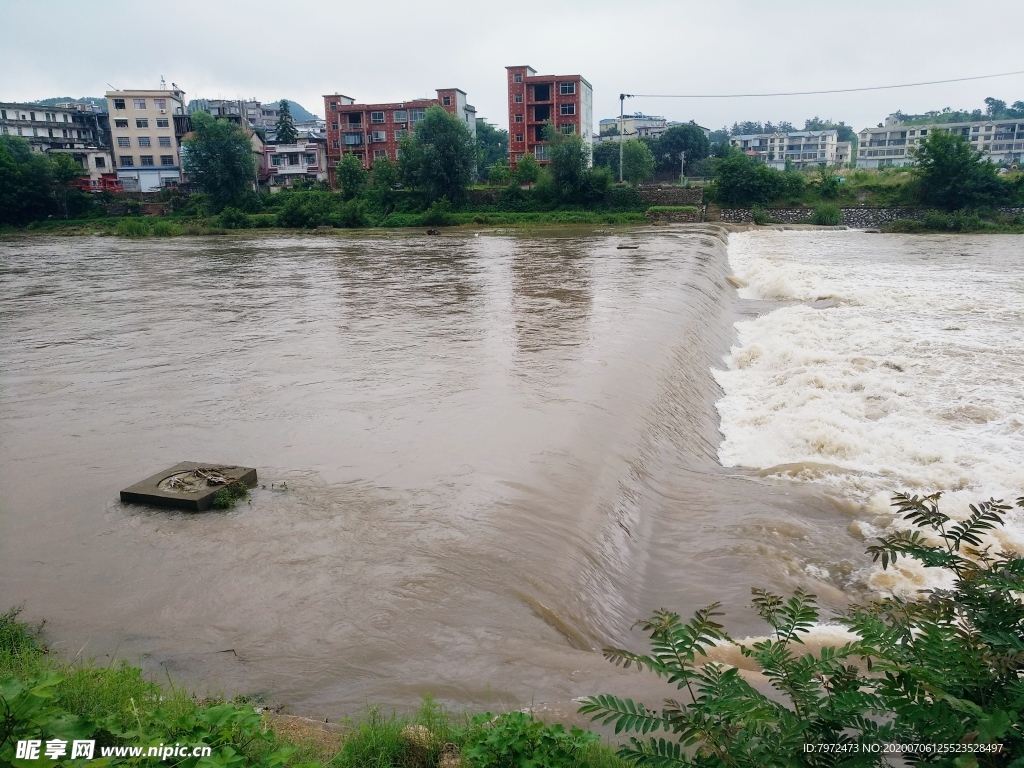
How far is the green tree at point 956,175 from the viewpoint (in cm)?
4041

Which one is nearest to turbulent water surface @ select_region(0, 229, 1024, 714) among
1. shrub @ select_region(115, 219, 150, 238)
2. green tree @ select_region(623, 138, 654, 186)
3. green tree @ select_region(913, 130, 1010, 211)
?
green tree @ select_region(913, 130, 1010, 211)

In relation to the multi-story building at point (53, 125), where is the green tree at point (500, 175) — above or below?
below

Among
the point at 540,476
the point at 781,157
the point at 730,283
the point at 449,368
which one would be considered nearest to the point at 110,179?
the point at 730,283

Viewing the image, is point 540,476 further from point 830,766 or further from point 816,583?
point 830,766

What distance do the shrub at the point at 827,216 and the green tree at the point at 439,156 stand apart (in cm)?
2171

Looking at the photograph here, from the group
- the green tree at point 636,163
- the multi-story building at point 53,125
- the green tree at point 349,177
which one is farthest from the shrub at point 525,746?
the multi-story building at point 53,125

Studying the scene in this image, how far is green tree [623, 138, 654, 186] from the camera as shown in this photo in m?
54.9

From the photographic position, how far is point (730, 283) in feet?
67.3

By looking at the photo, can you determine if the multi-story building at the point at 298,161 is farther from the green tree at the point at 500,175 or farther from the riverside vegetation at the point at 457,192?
the green tree at the point at 500,175

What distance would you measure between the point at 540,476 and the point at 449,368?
4001mm

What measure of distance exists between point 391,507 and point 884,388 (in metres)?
7.36

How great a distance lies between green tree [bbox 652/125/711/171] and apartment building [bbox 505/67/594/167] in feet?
60.5

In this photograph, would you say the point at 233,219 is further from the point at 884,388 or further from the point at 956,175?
the point at 884,388

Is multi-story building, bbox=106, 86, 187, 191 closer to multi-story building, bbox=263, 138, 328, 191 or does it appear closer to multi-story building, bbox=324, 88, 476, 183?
multi-story building, bbox=263, 138, 328, 191
